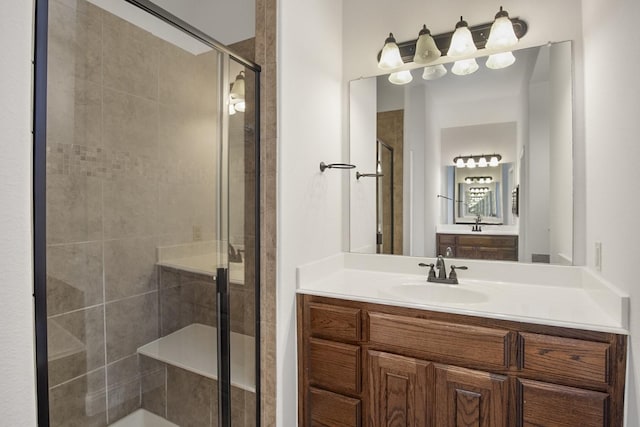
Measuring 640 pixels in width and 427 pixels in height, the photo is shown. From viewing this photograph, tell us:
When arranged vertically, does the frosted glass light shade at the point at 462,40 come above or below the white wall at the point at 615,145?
above

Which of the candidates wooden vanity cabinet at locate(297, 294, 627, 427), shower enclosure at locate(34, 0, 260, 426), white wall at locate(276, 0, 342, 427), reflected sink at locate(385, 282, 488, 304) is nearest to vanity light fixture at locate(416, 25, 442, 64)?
white wall at locate(276, 0, 342, 427)

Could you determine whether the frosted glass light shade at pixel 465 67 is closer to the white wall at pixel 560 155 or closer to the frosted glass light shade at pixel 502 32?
the frosted glass light shade at pixel 502 32

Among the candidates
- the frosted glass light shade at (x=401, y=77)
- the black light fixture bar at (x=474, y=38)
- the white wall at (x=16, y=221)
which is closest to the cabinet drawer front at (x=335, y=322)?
the white wall at (x=16, y=221)

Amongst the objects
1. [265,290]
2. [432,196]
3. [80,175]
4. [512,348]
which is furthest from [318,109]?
[512,348]

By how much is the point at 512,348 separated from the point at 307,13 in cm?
177

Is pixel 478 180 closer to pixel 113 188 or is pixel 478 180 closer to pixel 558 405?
pixel 558 405

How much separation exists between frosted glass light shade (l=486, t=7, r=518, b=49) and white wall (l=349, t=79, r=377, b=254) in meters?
0.71

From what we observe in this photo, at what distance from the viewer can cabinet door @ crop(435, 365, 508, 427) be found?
1216 mm

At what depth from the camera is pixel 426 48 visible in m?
1.86

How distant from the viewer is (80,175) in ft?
3.63

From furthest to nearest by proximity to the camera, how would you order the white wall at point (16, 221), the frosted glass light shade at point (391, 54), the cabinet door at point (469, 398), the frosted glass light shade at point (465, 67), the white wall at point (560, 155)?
1. the frosted glass light shade at point (391, 54)
2. the frosted glass light shade at point (465, 67)
3. the white wall at point (560, 155)
4. the cabinet door at point (469, 398)
5. the white wall at point (16, 221)

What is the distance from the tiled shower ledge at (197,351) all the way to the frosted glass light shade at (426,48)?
1.78 meters

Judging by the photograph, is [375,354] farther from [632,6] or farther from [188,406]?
[632,6]

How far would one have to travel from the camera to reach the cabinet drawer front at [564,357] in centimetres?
109
